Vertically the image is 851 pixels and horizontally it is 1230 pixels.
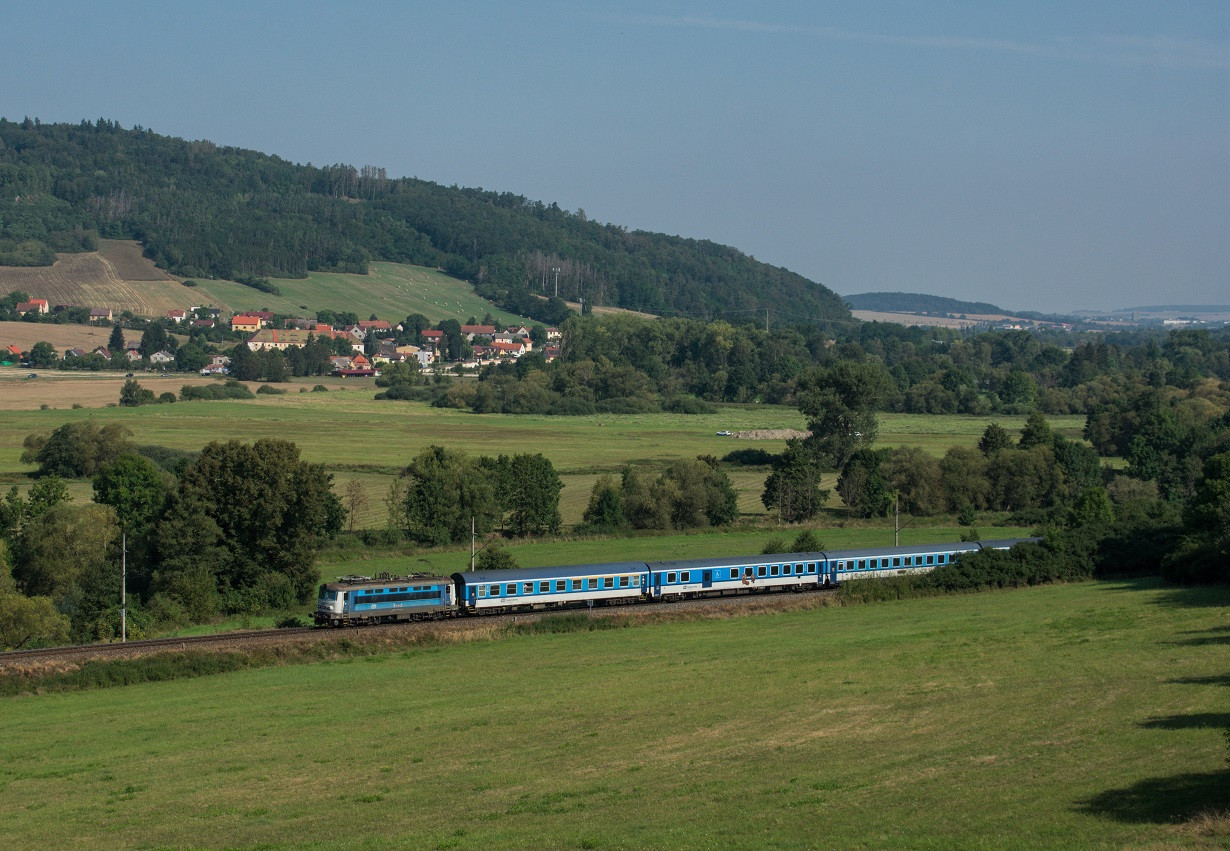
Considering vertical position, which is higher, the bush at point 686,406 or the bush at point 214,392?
the bush at point 214,392

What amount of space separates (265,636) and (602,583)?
13889 mm

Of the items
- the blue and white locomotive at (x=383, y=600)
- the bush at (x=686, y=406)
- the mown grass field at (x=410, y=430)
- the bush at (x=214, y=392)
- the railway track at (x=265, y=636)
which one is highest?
the bush at (x=214, y=392)

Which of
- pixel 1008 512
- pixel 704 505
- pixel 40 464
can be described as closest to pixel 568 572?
pixel 704 505

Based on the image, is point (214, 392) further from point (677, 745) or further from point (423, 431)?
point (677, 745)

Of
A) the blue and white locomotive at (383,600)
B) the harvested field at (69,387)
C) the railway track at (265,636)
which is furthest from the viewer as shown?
the harvested field at (69,387)

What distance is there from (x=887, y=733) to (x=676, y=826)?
8666 millimetres

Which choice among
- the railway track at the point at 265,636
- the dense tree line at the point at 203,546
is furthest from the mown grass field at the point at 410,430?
the railway track at the point at 265,636

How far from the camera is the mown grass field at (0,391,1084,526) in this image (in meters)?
99.9

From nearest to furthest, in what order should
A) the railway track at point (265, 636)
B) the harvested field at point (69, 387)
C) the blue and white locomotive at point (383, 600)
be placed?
the railway track at point (265, 636) < the blue and white locomotive at point (383, 600) < the harvested field at point (69, 387)

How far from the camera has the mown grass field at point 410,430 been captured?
3935 inches

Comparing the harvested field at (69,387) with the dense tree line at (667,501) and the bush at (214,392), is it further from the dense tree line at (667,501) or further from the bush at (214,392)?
the dense tree line at (667,501)

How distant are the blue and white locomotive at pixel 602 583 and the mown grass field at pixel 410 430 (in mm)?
28492

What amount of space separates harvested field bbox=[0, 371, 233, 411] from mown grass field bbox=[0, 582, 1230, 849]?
110 m

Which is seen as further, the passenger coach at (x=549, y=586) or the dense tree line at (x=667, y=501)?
the dense tree line at (x=667, y=501)
